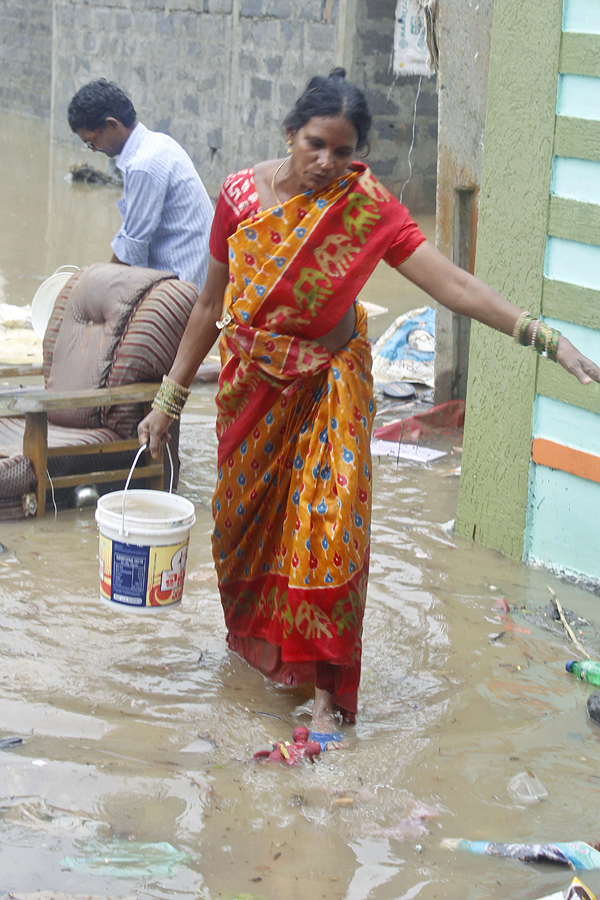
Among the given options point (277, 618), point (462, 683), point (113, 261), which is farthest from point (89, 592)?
point (113, 261)

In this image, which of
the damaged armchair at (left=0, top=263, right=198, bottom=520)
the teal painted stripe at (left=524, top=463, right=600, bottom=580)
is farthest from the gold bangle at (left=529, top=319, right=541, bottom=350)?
the damaged armchair at (left=0, top=263, right=198, bottom=520)

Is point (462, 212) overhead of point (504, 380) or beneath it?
overhead

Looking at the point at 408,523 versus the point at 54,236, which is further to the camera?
the point at 54,236

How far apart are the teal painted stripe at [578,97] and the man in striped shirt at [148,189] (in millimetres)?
1881

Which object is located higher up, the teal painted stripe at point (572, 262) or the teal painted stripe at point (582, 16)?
the teal painted stripe at point (582, 16)

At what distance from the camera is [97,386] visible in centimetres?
459

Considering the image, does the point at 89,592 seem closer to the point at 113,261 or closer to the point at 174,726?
the point at 174,726

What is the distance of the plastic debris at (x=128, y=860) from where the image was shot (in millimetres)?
2088

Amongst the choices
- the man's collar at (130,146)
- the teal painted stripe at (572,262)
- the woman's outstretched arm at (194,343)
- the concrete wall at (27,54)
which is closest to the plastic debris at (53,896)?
the woman's outstretched arm at (194,343)

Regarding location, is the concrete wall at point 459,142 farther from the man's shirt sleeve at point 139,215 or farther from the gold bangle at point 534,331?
the gold bangle at point 534,331

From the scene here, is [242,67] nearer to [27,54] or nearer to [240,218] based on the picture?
[27,54]

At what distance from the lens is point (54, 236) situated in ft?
38.0

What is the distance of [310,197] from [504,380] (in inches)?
69.3

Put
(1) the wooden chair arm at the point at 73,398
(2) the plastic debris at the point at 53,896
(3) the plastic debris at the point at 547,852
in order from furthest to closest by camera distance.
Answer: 1. (1) the wooden chair arm at the point at 73,398
2. (3) the plastic debris at the point at 547,852
3. (2) the plastic debris at the point at 53,896
